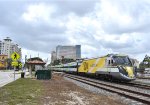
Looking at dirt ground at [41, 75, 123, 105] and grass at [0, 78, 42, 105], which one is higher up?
grass at [0, 78, 42, 105]

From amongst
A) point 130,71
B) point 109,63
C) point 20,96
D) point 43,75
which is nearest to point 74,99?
point 20,96

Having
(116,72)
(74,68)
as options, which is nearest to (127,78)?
(116,72)

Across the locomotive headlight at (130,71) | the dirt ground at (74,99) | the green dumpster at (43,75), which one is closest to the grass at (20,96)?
the dirt ground at (74,99)

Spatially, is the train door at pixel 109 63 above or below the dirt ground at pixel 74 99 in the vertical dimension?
above

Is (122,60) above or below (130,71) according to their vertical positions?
above

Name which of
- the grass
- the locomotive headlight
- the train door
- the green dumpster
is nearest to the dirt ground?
the grass

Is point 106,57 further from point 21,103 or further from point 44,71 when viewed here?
point 21,103

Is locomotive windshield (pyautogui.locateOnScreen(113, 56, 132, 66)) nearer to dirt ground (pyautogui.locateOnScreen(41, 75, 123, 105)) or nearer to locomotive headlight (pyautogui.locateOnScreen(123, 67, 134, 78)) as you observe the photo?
locomotive headlight (pyautogui.locateOnScreen(123, 67, 134, 78))

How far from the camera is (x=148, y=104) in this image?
1611cm

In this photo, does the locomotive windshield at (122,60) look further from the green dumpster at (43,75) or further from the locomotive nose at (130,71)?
the green dumpster at (43,75)

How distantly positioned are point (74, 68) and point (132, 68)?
40.6 m

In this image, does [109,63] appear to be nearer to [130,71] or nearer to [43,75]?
[130,71]

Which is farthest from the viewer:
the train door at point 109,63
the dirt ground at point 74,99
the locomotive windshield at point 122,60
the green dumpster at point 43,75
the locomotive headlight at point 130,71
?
the green dumpster at point 43,75

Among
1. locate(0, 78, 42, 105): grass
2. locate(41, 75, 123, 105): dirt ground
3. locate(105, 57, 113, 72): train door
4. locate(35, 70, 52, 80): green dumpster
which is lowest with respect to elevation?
locate(41, 75, 123, 105): dirt ground
